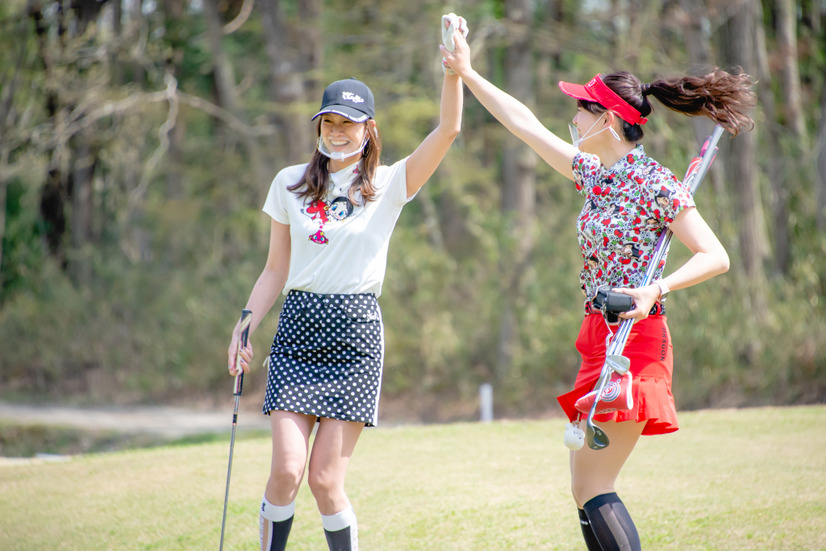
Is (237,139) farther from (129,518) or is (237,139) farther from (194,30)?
(129,518)

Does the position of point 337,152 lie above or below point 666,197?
above

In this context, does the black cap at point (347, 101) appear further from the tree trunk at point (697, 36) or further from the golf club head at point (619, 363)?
A: the tree trunk at point (697, 36)

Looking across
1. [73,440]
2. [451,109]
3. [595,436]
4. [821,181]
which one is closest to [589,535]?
[595,436]

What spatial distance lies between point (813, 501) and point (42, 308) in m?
12.7

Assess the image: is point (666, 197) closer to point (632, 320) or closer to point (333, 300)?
point (632, 320)

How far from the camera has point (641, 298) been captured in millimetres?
2658

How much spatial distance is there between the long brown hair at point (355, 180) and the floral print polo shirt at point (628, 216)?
0.81 meters

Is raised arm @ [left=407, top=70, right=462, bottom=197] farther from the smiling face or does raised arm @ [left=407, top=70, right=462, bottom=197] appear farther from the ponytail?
the ponytail

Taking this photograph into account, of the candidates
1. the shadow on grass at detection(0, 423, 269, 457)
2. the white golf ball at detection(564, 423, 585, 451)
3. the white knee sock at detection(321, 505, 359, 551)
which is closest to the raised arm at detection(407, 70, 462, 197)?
the white golf ball at detection(564, 423, 585, 451)

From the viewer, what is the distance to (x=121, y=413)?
1302cm

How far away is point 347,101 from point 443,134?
0.38 meters

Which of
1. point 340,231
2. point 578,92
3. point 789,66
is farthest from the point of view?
point 789,66

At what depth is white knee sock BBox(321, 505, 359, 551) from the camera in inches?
125

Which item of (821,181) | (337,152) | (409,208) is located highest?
(821,181)
